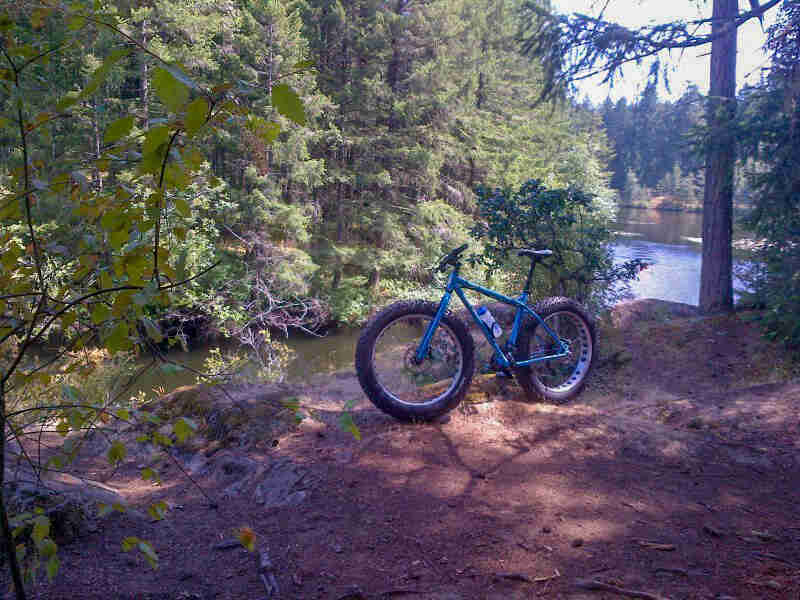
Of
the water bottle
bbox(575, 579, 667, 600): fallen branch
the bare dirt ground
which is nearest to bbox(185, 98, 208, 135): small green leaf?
the bare dirt ground

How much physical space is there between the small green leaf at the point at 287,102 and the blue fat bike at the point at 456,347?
2.88 metres

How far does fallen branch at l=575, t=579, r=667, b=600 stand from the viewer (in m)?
2.18

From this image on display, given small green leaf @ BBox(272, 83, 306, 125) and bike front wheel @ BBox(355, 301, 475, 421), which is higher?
small green leaf @ BBox(272, 83, 306, 125)

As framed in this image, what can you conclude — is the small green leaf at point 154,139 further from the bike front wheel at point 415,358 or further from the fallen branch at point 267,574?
the bike front wheel at point 415,358

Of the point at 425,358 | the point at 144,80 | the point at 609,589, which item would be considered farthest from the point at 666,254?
the point at 609,589

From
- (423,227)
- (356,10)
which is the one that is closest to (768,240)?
(423,227)

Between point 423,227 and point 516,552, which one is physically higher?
point 423,227

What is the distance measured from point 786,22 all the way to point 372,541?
10259mm

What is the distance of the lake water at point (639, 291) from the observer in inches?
628

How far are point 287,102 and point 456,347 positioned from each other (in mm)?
3404

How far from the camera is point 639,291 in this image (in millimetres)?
20656

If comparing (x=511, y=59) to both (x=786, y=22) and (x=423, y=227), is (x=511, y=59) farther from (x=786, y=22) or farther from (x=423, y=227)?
(x=786, y=22)

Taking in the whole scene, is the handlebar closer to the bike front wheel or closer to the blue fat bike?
the blue fat bike

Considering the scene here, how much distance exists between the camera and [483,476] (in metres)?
3.36
